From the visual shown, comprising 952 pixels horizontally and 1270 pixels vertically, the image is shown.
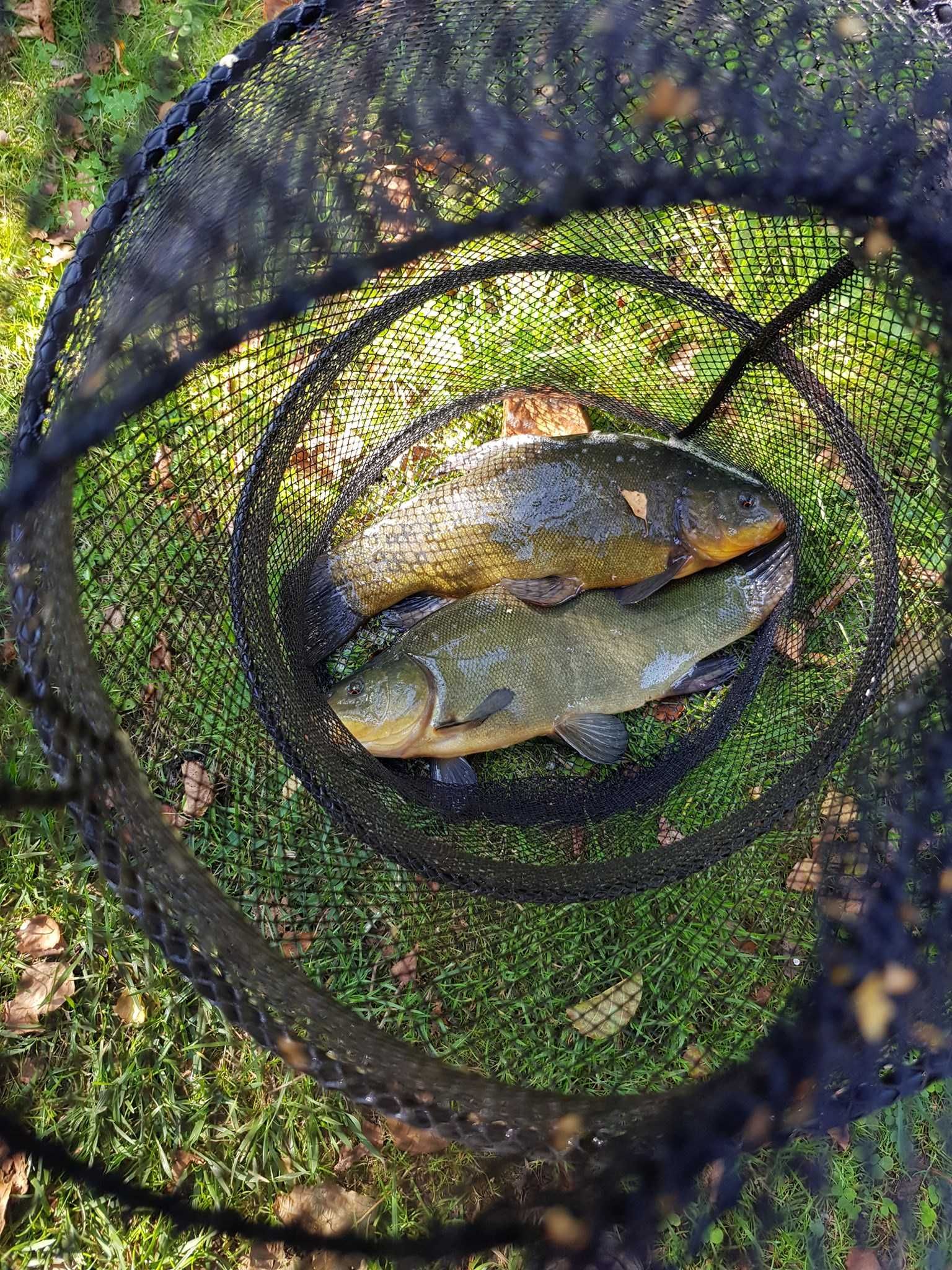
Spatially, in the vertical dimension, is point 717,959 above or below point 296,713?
below

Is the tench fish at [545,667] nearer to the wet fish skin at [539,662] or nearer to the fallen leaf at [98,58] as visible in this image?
the wet fish skin at [539,662]

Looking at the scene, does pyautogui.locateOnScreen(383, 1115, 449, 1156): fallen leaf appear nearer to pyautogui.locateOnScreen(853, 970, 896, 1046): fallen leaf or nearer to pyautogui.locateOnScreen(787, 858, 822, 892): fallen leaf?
pyautogui.locateOnScreen(787, 858, 822, 892): fallen leaf

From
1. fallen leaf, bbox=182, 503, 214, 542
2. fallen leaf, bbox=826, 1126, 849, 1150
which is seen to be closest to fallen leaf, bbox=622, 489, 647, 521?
fallen leaf, bbox=182, 503, 214, 542

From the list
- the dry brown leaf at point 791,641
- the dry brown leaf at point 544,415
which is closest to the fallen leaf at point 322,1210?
the dry brown leaf at point 791,641

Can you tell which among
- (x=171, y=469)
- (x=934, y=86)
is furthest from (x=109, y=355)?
(x=934, y=86)

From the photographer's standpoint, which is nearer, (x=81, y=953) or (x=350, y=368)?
(x=81, y=953)

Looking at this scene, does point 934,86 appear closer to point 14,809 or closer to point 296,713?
point 296,713

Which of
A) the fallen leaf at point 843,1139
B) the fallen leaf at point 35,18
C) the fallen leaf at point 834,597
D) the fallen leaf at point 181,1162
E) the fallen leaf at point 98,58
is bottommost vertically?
the fallen leaf at point 843,1139
